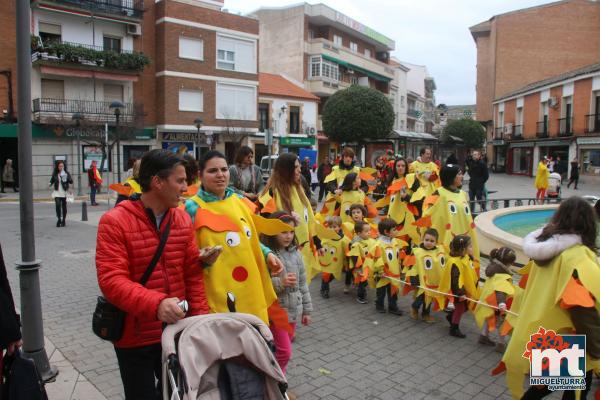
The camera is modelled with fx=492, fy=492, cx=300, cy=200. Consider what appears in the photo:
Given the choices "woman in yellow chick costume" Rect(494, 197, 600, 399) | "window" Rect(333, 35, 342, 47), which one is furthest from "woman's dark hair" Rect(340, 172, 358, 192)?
"window" Rect(333, 35, 342, 47)

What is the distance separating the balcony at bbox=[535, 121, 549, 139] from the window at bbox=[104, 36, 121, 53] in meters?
30.5

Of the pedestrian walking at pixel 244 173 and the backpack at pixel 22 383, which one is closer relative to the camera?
the backpack at pixel 22 383

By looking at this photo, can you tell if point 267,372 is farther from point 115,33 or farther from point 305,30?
point 305,30

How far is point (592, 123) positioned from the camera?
3173 centimetres

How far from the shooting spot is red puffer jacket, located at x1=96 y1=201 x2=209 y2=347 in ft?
7.97

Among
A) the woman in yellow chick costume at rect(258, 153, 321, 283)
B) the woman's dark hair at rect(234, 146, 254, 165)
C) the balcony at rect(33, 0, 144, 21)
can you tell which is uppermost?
the balcony at rect(33, 0, 144, 21)

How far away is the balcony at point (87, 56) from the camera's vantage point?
25.7 m

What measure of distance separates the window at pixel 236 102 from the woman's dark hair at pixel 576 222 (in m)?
30.4

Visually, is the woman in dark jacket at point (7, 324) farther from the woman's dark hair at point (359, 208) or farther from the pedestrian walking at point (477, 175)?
the pedestrian walking at point (477, 175)

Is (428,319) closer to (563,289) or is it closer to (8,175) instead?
(563,289)

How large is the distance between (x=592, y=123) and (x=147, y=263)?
35.5 meters

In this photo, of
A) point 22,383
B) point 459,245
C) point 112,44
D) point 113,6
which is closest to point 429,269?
point 459,245

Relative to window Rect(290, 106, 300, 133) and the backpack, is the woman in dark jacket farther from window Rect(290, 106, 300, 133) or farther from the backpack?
window Rect(290, 106, 300, 133)

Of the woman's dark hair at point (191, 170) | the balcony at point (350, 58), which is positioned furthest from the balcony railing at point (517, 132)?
the woman's dark hair at point (191, 170)
